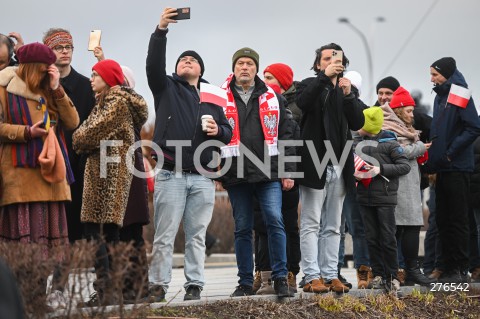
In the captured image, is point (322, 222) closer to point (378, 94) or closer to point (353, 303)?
point (353, 303)

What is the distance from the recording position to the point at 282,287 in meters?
9.88

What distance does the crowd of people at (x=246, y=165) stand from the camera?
8688mm

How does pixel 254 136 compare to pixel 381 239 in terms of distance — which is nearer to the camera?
pixel 254 136

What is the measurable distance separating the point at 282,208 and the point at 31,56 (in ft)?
12.2

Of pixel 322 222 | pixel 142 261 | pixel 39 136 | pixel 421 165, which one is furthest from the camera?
pixel 421 165

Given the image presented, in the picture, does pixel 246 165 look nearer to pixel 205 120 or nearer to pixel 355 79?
pixel 205 120

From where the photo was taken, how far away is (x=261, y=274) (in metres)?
11.1

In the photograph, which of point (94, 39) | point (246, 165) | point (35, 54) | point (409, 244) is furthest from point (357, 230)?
point (35, 54)

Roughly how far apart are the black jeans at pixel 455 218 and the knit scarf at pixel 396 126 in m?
0.68

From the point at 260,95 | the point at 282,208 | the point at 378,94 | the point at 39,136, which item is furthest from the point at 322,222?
the point at 39,136

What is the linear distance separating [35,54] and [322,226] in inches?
147

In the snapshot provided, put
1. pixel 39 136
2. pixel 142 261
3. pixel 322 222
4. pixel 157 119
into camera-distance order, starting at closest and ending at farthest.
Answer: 1. pixel 142 261
2. pixel 39 136
3. pixel 157 119
4. pixel 322 222

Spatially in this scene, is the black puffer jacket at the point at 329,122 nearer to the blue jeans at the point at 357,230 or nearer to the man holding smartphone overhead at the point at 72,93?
the blue jeans at the point at 357,230

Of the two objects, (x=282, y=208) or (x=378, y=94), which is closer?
(x=282, y=208)
